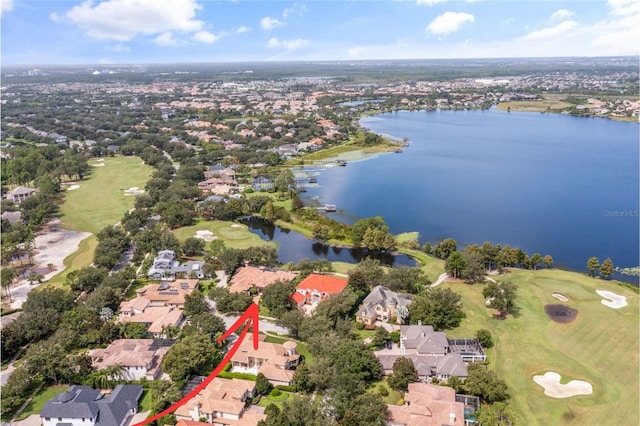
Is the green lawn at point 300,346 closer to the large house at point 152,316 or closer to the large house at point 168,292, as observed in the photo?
the large house at point 152,316

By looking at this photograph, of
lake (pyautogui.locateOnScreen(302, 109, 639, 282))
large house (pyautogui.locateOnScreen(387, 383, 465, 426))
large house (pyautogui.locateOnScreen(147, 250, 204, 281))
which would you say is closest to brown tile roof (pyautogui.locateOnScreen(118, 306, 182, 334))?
large house (pyautogui.locateOnScreen(147, 250, 204, 281))

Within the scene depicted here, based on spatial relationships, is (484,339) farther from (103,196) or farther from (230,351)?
(103,196)

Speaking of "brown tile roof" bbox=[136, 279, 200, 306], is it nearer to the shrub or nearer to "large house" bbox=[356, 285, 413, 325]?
"large house" bbox=[356, 285, 413, 325]

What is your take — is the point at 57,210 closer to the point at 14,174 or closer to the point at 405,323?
the point at 14,174

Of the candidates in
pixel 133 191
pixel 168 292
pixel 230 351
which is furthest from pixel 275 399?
pixel 133 191

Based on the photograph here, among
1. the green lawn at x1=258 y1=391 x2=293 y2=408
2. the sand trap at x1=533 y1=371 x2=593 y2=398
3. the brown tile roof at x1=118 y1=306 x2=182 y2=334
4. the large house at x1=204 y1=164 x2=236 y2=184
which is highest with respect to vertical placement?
the large house at x1=204 y1=164 x2=236 y2=184

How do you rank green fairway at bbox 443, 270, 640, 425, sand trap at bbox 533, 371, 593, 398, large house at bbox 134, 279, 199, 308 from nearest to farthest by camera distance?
green fairway at bbox 443, 270, 640, 425, sand trap at bbox 533, 371, 593, 398, large house at bbox 134, 279, 199, 308

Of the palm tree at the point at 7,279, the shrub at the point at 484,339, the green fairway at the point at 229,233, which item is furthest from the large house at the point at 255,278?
the palm tree at the point at 7,279
